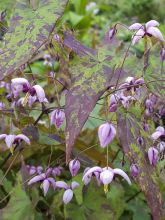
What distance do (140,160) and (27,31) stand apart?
326 millimetres

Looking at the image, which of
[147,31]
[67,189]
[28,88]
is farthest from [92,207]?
[147,31]

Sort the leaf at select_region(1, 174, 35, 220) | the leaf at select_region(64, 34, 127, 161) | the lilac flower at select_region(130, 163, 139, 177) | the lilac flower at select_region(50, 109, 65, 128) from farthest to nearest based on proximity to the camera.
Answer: the leaf at select_region(1, 174, 35, 220)
the lilac flower at select_region(50, 109, 65, 128)
the lilac flower at select_region(130, 163, 139, 177)
the leaf at select_region(64, 34, 127, 161)

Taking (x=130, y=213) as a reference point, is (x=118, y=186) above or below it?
above

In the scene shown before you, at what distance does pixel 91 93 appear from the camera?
2.91 feet

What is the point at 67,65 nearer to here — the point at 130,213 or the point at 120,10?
the point at 130,213

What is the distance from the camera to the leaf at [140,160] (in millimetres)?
891

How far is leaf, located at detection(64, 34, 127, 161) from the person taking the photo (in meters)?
0.83

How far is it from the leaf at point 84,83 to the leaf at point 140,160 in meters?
0.08

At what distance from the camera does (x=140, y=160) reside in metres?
0.93

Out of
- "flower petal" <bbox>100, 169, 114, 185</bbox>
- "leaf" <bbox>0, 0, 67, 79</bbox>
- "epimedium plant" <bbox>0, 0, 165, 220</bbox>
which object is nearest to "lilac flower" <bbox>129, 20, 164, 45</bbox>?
"epimedium plant" <bbox>0, 0, 165, 220</bbox>

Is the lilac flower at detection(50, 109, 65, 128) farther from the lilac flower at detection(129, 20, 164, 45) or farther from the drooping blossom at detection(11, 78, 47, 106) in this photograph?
the lilac flower at detection(129, 20, 164, 45)

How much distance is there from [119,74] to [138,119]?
0.10m

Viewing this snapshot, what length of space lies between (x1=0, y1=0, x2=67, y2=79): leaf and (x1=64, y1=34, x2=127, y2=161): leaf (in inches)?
3.8

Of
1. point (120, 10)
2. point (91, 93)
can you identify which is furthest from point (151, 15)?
point (91, 93)
